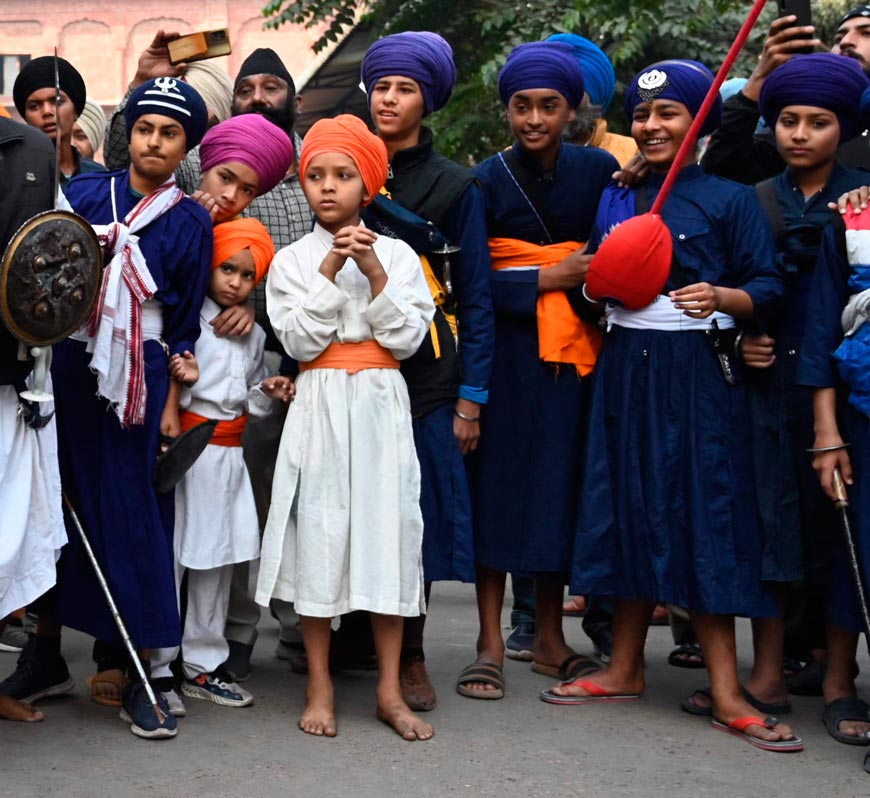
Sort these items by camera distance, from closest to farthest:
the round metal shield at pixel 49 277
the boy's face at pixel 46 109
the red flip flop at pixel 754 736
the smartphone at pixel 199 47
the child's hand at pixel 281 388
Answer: the round metal shield at pixel 49 277 → the red flip flop at pixel 754 736 → the child's hand at pixel 281 388 → the smartphone at pixel 199 47 → the boy's face at pixel 46 109

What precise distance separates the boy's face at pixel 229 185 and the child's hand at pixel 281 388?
621 millimetres

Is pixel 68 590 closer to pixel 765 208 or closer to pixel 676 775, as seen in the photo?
pixel 676 775

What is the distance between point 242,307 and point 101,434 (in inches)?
26.7

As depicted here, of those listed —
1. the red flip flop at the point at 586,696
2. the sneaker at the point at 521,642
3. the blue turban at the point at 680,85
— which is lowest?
the sneaker at the point at 521,642

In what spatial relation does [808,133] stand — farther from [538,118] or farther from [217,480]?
[217,480]

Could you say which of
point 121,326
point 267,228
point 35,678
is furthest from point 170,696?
point 267,228

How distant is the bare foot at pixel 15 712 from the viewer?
4766 millimetres

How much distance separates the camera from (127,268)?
15.2 ft

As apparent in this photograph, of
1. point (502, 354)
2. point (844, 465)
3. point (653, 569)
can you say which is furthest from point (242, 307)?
point (844, 465)

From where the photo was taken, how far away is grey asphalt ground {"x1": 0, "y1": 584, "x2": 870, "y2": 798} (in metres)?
4.27

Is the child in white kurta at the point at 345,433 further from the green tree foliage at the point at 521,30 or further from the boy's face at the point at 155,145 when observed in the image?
the green tree foliage at the point at 521,30

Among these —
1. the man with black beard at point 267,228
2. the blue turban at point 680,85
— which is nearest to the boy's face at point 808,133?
the blue turban at point 680,85

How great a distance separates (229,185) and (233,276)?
1.22ft

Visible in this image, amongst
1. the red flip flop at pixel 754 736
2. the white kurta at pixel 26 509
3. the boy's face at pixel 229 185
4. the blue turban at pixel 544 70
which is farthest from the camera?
the blue turban at pixel 544 70
